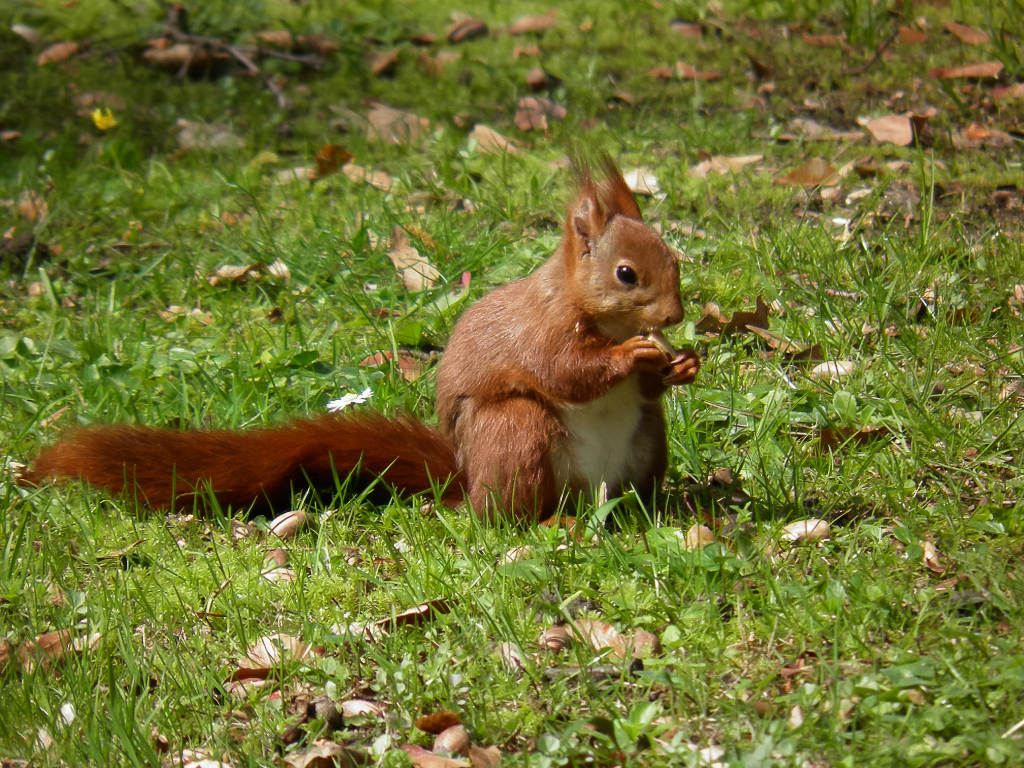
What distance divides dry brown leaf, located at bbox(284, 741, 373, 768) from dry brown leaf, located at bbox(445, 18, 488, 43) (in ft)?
12.1

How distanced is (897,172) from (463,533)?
2.09 m

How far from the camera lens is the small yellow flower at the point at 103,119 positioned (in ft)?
13.6

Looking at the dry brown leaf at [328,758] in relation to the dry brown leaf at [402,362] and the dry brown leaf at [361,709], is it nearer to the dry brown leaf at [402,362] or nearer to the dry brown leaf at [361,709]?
the dry brown leaf at [361,709]

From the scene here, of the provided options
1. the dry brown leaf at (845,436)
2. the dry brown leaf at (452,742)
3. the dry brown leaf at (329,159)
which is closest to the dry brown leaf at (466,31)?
the dry brown leaf at (329,159)

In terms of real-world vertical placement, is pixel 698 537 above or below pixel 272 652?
above

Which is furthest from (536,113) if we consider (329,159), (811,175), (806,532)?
(806,532)

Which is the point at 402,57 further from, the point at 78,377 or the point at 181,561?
the point at 181,561

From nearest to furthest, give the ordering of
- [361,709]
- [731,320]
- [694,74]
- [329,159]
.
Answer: [361,709] < [731,320] < [329,159] < [694,74]

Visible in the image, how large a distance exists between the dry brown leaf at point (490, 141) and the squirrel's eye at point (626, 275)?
6.00ft

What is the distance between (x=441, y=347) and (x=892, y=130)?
1826 millimetres

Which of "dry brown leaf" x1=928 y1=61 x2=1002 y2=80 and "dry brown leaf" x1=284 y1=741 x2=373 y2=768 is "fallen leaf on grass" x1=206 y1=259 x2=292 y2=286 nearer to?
"dry brown leaf" x1=284 y1=741 x2=373 y2=768

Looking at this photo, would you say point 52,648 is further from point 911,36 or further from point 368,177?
point 911,36

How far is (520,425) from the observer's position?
2.14 metres

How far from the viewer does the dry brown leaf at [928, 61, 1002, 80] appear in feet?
13.5
